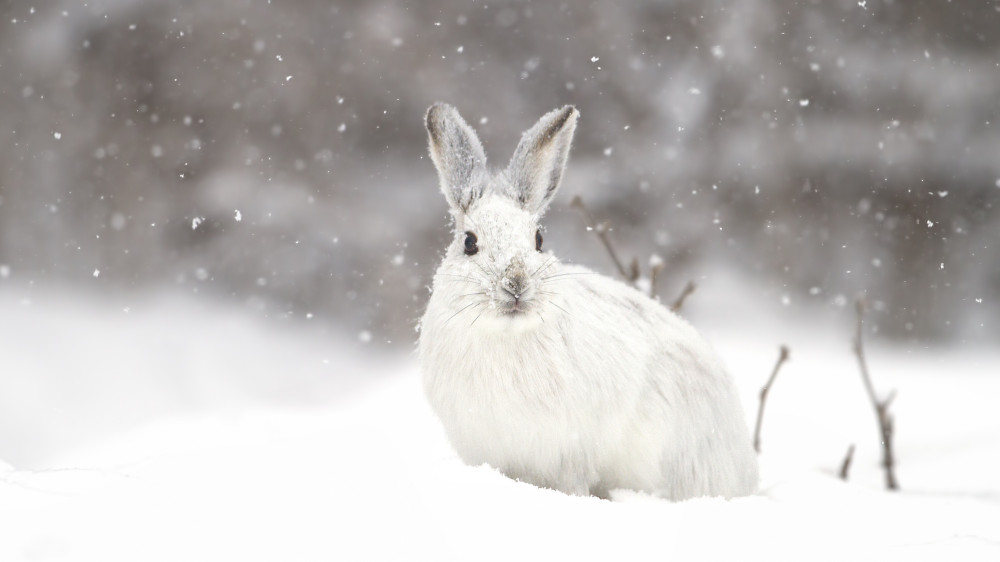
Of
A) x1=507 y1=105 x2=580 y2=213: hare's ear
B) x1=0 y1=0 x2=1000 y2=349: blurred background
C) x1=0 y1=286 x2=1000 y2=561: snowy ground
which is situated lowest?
x1=0 y1=286 x2=1000 y2=561: snowy ground

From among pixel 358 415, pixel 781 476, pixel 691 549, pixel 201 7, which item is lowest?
pixel 691 549

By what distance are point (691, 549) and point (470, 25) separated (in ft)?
7.65

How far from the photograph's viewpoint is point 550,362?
4.45 ft

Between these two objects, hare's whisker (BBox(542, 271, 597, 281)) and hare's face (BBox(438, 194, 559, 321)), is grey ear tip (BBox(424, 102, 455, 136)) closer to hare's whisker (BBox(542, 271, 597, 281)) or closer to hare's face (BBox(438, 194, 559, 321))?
hare's face (BBox(438, 194, 559, 321))

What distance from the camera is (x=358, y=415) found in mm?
2303

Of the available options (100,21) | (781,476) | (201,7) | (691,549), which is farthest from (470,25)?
(691,549)

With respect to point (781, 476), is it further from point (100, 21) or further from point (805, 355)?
point (100, 21)

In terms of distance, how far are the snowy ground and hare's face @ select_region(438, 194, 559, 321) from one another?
0.89ft

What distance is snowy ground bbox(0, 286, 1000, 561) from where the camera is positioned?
0.97 metres

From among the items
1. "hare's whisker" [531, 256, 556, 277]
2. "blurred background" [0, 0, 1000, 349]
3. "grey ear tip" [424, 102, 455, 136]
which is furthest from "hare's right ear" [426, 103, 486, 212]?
"blurred background" [0, 0, 1000, 349]

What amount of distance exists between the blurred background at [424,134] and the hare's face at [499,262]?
143cm

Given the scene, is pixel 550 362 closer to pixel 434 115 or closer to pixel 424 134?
pixel 434 115

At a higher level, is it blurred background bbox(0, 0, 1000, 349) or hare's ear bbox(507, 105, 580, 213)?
blurred background bbox(0, 0, 1000, 349)

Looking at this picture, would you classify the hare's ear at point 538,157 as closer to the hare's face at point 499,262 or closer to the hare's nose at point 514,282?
the hare's face at point 499,262
